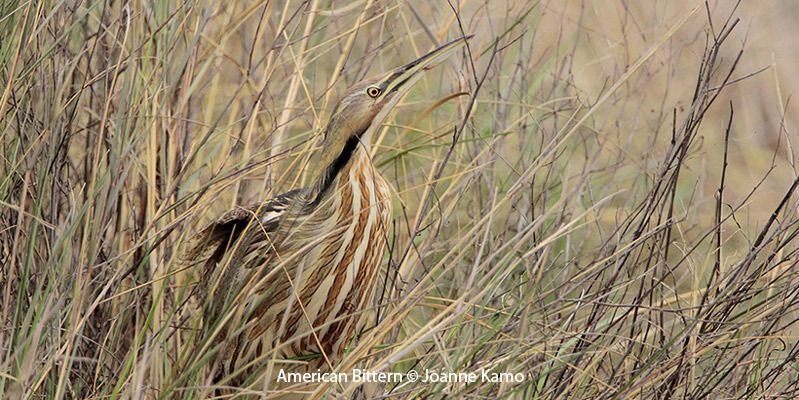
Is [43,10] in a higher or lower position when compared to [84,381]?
higher

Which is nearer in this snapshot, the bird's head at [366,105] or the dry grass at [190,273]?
the dry grass at [190,273]

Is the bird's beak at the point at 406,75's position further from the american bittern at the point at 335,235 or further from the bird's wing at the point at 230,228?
the bird's wing at the point at 230,228

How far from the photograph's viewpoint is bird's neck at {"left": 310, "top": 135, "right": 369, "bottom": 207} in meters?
1.96

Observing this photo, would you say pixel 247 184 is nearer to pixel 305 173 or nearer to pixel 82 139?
pixel 305 173

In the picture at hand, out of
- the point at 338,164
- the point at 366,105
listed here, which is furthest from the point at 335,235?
the point at 366,105

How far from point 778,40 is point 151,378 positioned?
3175 mm

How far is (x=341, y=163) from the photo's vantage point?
1960mm

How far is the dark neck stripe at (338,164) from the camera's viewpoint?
6.42 feet

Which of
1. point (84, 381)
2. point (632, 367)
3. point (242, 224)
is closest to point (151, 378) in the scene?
point (84, 381)

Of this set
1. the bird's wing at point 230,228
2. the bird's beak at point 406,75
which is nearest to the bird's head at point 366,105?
the bird's beak at point 406,75

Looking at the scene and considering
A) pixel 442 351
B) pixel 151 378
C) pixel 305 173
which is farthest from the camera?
pixel 305 173

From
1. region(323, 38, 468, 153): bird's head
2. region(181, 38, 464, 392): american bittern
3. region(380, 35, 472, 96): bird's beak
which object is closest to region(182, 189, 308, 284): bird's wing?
region(181, 38, 464, 392): american bittern

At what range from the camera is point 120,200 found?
83.9 inches

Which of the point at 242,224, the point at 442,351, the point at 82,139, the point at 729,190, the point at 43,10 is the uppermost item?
the point at 43,10
